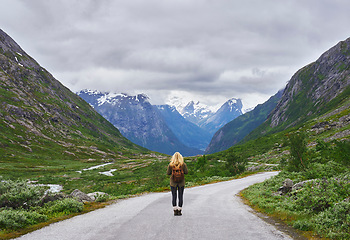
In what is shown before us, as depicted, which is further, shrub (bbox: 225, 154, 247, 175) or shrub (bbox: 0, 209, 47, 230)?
shrub (bbox: 225, 154, 247, 175)

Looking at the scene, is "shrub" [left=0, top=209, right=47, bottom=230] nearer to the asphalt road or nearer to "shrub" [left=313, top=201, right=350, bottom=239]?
the asphalt road

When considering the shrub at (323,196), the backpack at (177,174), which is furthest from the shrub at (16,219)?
the shrub at (323,196)

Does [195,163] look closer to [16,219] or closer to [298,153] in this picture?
[298,153]

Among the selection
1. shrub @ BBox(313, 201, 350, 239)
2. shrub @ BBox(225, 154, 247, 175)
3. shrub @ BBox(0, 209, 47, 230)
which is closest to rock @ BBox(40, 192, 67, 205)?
shrub @ BBox(0, 209, 47, 230)

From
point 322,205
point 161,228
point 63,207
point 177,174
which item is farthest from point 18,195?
point 322,205

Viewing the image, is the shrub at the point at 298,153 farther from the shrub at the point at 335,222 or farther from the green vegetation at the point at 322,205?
the shrub at the point at 335,222

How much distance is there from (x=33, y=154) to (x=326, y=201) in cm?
14923

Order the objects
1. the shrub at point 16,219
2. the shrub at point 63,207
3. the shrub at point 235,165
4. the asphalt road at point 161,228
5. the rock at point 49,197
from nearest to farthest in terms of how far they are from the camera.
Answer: the asphalt road at point 161,228, the shrub at point 16,219, the shrub at point 63,207, the rock at point 49,197, the shrub at point 235,165

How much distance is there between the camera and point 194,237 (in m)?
8.45

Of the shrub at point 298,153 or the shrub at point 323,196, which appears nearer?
the shrub at point 323,196

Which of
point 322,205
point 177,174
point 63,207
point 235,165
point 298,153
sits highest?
point 298,153

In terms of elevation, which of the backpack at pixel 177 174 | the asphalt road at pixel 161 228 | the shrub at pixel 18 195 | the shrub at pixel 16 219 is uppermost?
the backpack at pixel 177 174

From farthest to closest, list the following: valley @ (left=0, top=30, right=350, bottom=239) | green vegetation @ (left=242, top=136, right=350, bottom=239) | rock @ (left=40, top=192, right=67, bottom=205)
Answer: rock @ (left=40, top=192, right=67, bottom=205), valley @ (left=0, top=30, right=350, bottom=239), green vegetation @ (left=242, top=136, right=350, bottom=239)

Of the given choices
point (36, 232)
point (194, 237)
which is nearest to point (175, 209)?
point (194, 237)
